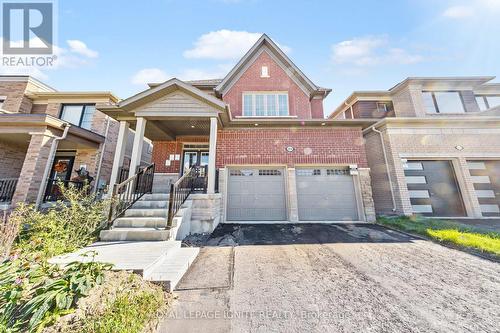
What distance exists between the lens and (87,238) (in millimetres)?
4320

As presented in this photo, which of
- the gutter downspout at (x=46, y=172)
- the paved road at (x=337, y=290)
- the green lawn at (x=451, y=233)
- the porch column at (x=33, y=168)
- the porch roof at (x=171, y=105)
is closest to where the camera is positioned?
the paved road at (x=337, y=290)

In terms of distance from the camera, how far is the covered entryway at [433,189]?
8148 millimetres

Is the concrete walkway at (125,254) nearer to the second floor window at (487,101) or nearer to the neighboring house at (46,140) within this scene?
the neighboring house at (46,140)

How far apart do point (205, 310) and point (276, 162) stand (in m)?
6.40

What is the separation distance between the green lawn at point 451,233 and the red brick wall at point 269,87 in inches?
246

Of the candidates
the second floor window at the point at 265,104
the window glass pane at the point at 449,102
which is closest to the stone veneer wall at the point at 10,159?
the second floor window at the point at 265,104

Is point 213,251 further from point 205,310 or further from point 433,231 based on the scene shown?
point 433,231

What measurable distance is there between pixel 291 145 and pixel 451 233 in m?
5.89

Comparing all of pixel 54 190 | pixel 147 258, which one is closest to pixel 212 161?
pixel 147 258

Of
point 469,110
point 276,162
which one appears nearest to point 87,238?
point 276,162

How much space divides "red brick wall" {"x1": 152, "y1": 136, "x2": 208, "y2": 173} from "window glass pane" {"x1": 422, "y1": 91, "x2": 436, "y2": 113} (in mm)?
13385

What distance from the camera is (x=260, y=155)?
8.13 metres

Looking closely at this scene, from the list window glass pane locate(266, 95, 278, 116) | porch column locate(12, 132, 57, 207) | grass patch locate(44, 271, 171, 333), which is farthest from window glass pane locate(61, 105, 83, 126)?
grass patch locate(44, 271, 171, 333)

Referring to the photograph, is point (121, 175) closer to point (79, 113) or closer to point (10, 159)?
point (79, 113)
